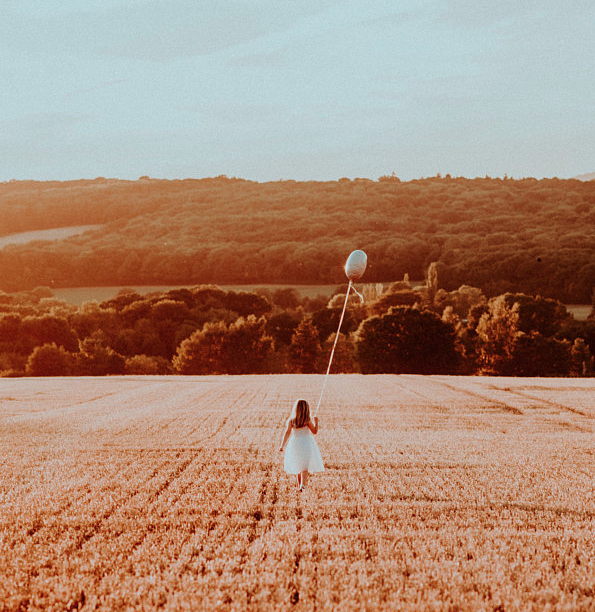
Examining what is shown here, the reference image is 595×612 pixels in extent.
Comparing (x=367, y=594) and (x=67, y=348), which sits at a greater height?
(x=367, y=594)

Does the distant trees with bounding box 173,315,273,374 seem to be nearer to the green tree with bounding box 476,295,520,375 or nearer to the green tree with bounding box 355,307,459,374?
the green tree with bounding box 355,307,459,374

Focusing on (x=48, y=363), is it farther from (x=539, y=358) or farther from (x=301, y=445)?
(x=301, y=445)

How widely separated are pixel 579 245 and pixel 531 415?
152 metres

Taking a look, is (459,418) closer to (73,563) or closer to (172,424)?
(172,424)

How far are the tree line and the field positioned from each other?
197ft

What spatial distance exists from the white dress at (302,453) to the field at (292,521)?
0.60 metres

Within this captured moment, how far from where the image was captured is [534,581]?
798cm

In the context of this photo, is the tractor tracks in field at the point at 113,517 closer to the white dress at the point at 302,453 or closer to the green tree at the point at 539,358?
the white dress at the point at 302,453

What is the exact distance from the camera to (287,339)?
108 metres

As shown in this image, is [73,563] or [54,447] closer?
[73,563]

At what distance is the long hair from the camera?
11609mm

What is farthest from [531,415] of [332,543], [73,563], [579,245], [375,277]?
[579,245]

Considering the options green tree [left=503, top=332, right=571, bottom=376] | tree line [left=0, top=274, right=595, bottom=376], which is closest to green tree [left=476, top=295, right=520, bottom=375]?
tree line [left=0, top=274, right=595, bottom=376]

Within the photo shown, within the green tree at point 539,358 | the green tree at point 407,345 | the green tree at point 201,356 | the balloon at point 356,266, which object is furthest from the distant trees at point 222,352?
the balloon at point 356,266
